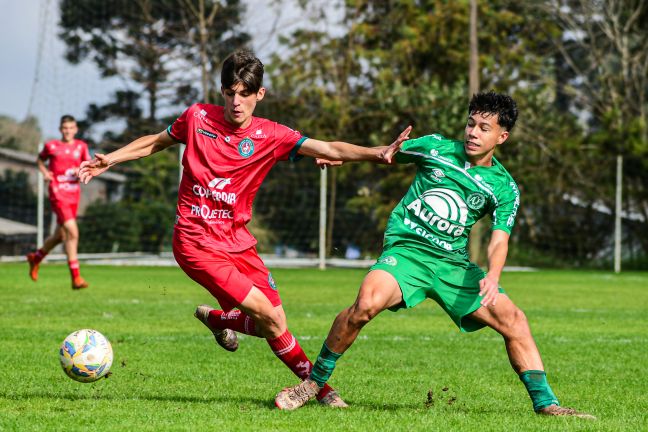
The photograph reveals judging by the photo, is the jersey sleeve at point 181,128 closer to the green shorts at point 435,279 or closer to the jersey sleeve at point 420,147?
the jersey sleeve at point 420,147

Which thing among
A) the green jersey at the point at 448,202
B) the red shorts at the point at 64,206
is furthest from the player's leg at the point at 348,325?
the red shorts at the point at 64,206

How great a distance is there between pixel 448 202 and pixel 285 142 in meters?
1.08

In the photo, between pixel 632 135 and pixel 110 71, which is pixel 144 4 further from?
pixel 632 135

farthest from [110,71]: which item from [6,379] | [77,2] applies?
[6,379]

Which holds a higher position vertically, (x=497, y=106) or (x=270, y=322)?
(x=497, y=106)

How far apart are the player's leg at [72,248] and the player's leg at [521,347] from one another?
30.6 ft

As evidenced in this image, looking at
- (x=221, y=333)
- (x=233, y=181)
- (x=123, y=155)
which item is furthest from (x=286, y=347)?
(x=123, y=155)

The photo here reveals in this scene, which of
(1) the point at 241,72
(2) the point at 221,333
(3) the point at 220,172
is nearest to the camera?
(1) the point at 241,72

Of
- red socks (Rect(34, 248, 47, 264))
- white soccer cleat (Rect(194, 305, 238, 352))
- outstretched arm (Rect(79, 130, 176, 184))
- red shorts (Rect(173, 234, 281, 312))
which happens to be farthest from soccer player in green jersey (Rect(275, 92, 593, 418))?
red socks (Rect(34, 248, 47, 264))

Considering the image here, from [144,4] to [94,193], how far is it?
6.28 metres

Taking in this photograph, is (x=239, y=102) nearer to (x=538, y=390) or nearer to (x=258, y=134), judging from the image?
Result: (x=258, y=134)

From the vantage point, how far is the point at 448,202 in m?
5.31

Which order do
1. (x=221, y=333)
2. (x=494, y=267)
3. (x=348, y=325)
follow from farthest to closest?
(x=221, y=333) < (x=348, y=325) < (x=494, y=267)

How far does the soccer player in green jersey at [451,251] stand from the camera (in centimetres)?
520
